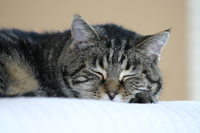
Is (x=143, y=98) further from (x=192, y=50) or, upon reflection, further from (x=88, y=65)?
(x=192, y=50)

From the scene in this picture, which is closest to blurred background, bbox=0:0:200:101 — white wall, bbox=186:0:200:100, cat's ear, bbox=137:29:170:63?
white wall, bbox=186:0:200:100

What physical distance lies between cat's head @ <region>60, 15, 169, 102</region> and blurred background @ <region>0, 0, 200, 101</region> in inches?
65.4

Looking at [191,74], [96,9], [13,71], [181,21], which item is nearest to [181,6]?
[181,21]

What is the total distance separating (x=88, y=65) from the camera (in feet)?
3.92

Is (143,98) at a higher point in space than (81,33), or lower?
lower

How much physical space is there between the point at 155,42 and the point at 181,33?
2.05 meters

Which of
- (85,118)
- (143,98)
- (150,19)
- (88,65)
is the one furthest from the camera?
(150,19)

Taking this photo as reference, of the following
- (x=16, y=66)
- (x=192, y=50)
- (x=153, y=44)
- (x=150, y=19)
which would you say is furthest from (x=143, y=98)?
(x=192, y=50)

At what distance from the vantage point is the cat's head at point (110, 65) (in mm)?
1132

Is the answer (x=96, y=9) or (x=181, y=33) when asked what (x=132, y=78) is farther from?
(x=181, y=33)

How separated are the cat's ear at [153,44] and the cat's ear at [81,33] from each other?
0.26 meters

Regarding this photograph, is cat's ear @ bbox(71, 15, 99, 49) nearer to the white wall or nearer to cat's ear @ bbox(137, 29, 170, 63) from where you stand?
cat's ear @ bbox(137, 29, 170, 63)

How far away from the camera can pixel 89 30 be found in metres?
1.23

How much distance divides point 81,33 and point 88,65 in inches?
7.2
